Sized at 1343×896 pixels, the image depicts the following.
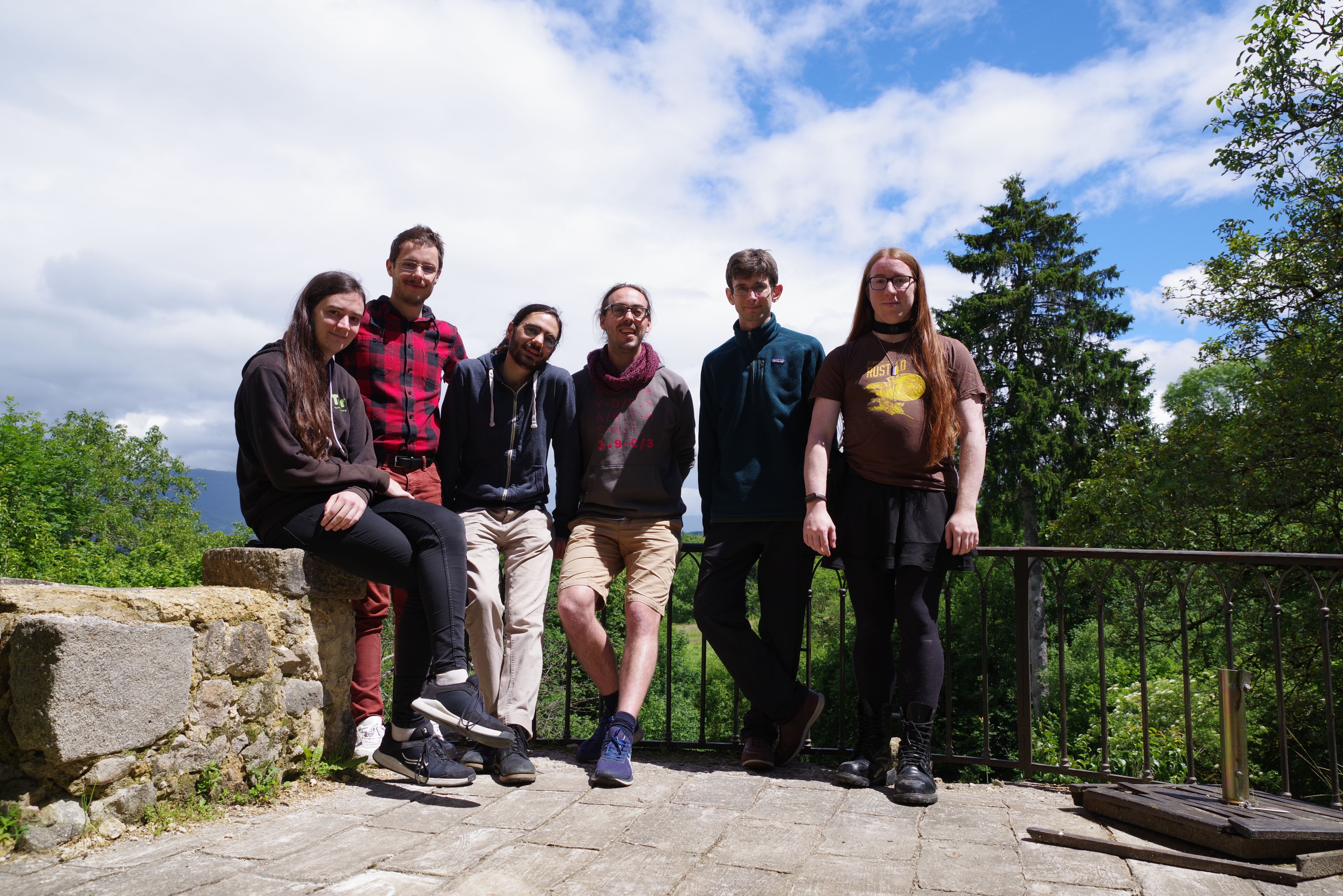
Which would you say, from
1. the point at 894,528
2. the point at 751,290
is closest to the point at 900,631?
the point at 894,528

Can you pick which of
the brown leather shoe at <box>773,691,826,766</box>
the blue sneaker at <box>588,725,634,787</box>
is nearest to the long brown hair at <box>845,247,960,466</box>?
the brown leather shoe at <box>773,691,826,766</box>

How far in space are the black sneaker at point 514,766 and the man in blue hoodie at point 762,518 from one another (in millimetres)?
803

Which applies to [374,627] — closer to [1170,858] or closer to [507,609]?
[507,609]

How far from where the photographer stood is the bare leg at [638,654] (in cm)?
320

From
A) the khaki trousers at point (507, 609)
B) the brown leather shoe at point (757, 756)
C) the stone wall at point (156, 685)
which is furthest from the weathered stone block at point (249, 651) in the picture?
the brown leather shoe at point (757, 756)

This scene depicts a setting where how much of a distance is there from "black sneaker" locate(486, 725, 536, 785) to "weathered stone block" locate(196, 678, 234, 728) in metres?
0.88

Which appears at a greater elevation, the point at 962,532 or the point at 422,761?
the point at 962,532

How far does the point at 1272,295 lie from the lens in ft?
37.3

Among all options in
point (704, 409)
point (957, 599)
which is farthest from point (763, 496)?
point (957, 599)

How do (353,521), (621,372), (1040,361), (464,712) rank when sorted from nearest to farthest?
(464,712) → (353,521) → (621,372) → (1040,361)

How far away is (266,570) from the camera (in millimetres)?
2885

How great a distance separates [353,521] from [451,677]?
62cm

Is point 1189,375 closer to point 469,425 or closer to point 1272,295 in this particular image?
point 1272,295

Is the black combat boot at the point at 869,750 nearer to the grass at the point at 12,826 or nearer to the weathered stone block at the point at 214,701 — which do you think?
the weathered stone block at the point at 214,701
